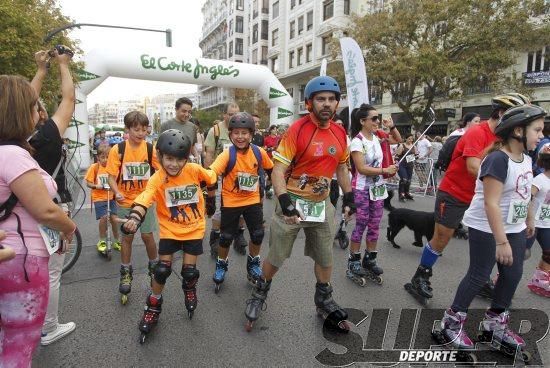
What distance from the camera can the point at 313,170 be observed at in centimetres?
310

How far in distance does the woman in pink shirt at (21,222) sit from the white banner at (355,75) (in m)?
7.56

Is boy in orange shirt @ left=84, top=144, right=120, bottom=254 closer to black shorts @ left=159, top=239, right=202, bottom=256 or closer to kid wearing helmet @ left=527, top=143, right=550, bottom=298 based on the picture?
black shorts @ left=159, top=239, right=202, bottom=256

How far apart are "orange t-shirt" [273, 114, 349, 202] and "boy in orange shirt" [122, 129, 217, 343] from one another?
2.56 ft

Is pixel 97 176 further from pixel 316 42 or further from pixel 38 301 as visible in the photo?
pixel 316 42

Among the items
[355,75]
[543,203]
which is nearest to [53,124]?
[543,203]

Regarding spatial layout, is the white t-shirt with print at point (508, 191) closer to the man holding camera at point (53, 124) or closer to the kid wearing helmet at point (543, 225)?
the kid wearing helmet at point (543, 225)

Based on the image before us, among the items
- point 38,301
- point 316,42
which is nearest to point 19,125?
point 38,301

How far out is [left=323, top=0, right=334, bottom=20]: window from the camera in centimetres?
3350

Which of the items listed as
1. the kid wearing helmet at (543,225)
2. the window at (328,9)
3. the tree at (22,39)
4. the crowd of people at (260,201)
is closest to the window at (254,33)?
the window at (328,9)

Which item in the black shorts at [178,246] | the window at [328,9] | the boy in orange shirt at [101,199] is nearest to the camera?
the black shorts at [178,246]

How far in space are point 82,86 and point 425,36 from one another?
16.2 m

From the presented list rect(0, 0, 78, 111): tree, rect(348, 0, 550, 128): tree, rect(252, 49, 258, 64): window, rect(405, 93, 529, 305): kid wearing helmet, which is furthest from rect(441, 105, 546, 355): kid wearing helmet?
rect(252, 49, 258, 64): window

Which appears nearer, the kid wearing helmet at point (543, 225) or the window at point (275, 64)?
the kid wearing helmet at point (543, 225)

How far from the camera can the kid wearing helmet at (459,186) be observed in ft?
11.0
